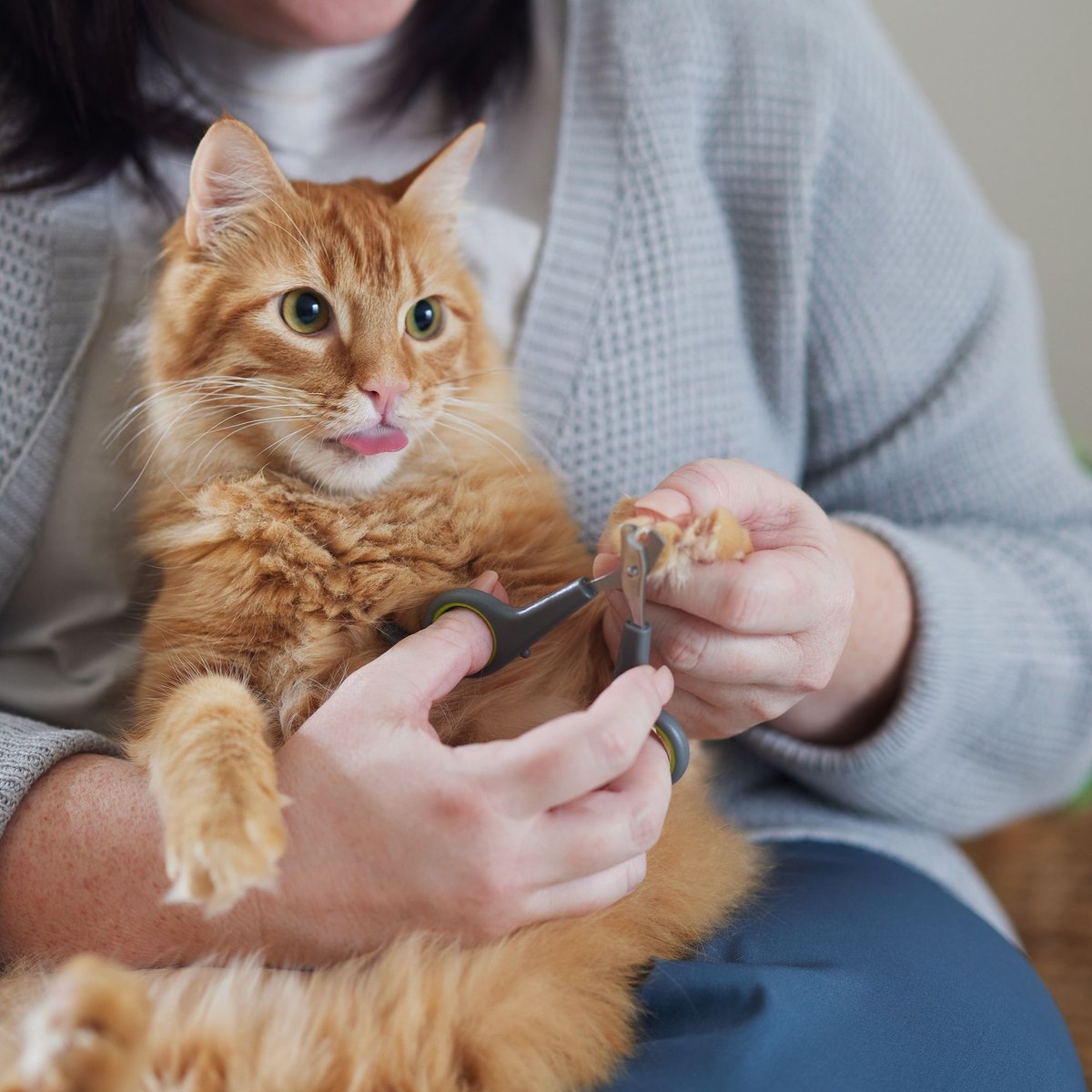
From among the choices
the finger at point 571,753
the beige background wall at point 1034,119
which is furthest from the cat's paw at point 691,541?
the beige background wall at point 1034,119

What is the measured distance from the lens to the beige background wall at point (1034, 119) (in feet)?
8.28

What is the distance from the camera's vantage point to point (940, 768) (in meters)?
1.44

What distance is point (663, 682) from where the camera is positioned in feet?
2.98

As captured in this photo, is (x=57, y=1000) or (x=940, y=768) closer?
(x=57, y=1000)

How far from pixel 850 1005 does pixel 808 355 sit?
2.99 ft

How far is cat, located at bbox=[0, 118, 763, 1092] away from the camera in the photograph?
2.82 feet

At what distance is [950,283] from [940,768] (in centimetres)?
72

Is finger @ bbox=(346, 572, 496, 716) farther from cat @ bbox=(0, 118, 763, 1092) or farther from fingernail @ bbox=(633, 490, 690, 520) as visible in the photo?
fingernail @ bbox=(633, 490, 690, 520)

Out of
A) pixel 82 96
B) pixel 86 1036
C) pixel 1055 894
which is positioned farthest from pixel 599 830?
pixel 1055 894

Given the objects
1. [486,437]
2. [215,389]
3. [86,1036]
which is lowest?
[86,1036]

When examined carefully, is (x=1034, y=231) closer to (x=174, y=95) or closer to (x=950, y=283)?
(x=950, y=283)

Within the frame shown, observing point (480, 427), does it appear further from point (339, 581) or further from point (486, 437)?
point (339, 581)

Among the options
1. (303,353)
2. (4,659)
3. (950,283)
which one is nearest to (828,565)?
(303,353)

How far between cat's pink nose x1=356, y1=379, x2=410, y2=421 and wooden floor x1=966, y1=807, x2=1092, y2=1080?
1.51 metres
